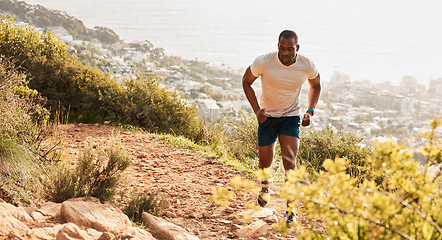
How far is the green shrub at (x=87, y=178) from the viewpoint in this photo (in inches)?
141

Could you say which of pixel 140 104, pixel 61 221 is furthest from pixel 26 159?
pixel 140 104

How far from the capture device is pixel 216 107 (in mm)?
12008

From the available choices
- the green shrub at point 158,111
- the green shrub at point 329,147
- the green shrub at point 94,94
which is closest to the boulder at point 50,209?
the green shrub at point 158,111

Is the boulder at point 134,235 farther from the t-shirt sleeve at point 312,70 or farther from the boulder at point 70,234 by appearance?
the t-shirt sleeve at point 312,70

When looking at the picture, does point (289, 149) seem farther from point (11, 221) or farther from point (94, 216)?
point (11, 221)

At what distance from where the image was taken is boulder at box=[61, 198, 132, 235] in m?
2.96

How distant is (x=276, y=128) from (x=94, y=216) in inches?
70.9

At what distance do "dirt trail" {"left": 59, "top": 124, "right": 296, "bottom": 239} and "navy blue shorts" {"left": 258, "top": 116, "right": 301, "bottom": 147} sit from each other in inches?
23.5

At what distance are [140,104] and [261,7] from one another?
1298cm

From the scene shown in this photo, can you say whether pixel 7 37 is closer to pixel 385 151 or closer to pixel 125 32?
pixel 385 151

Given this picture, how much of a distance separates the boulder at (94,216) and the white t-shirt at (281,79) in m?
1.64

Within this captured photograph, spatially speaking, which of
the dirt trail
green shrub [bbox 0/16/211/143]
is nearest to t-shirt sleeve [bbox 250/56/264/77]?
the dirt trail

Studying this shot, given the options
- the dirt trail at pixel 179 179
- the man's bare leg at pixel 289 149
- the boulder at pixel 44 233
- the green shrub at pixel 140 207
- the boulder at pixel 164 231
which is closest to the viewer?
the boulder at pixel 44 233

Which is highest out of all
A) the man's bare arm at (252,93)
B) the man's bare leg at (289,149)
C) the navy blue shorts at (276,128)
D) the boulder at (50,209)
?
the man's bare arm at (252,93)
